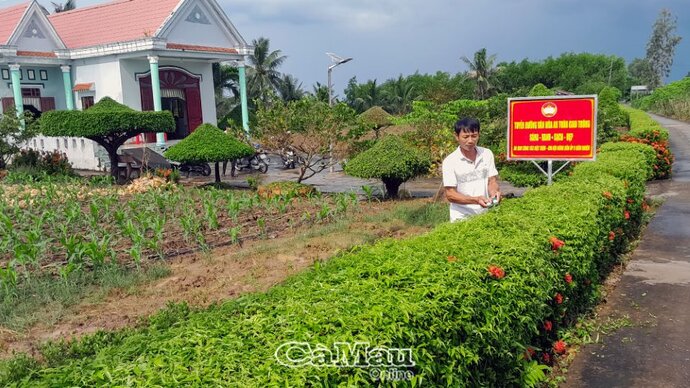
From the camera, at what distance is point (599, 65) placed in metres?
75.9

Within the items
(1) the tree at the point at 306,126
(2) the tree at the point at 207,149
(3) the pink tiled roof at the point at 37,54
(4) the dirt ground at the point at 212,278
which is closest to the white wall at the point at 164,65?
(3) the pink tiled roof at the point at 37,54

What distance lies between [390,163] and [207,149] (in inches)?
214

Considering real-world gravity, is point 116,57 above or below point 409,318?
above

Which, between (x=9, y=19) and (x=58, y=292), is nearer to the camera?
(x=58, y=292)

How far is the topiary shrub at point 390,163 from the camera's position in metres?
12.6

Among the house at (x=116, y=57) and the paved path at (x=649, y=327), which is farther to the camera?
the house at (x=116, y=57)

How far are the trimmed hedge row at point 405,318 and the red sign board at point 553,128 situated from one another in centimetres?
347

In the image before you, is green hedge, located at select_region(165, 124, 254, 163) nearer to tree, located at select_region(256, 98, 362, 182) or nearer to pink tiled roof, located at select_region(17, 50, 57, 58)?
tree, located at select_region(256, 98, 362, 182)

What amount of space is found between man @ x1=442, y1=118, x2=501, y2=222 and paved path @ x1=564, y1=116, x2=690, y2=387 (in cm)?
152

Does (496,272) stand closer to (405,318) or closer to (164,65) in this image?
(405,318)

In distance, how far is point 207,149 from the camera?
15125mm

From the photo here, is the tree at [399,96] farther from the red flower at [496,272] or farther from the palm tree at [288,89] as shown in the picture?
the red flower at [496,272]

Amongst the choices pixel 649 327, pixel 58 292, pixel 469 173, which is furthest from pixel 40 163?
pixel 649 327

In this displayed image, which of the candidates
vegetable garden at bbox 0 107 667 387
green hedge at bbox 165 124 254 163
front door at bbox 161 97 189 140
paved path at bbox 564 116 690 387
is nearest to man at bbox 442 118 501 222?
vegetable garden at bbox 0 107 667 387
